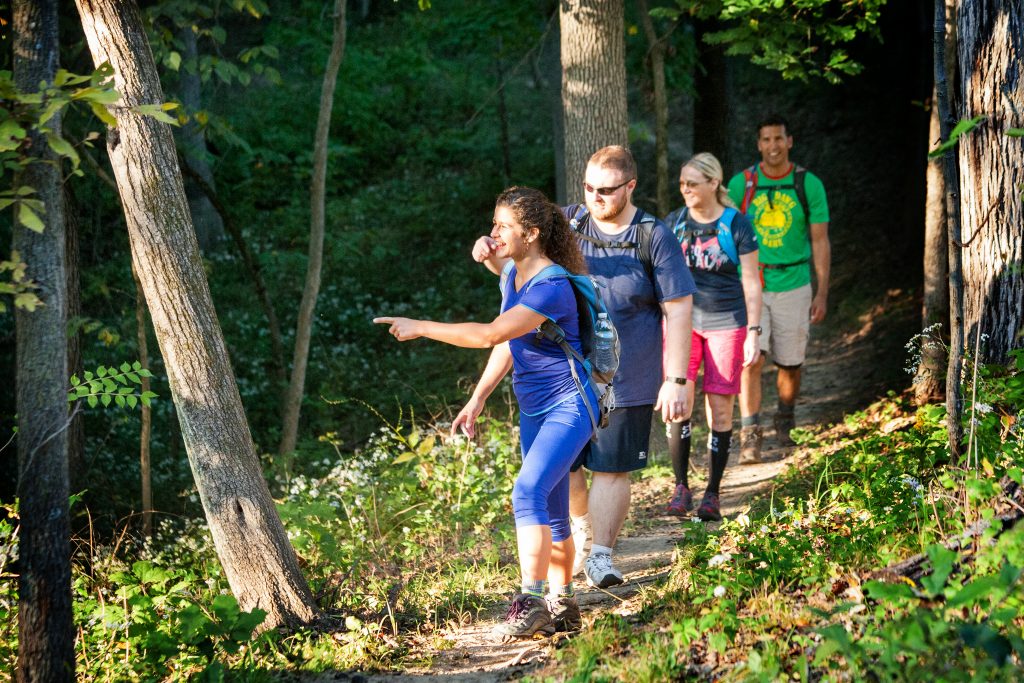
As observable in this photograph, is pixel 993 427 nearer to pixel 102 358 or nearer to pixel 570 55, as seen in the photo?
pixel 570 55

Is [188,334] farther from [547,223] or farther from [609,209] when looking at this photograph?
Result: [609,209]

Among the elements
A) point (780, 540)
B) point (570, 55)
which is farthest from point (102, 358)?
point (780, 540)

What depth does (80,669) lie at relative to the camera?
4598 mm

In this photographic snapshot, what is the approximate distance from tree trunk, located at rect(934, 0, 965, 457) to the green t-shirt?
105 inches

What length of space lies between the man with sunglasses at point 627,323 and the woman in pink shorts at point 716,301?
1191mm

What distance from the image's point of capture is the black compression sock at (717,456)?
590 cm

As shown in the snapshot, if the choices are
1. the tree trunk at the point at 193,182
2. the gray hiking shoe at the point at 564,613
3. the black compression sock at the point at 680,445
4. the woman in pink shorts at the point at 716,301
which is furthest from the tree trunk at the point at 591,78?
the tree trunk at the point at 193,182

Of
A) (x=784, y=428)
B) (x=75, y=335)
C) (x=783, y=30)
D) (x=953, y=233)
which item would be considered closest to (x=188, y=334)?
(x=75, y=335)

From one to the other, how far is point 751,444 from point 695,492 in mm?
704

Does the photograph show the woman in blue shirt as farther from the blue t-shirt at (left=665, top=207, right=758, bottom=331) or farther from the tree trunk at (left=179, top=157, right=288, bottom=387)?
the tree trunk at (left=179, top=157, right=288, bottom=387)

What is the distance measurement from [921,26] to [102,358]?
1146 cm

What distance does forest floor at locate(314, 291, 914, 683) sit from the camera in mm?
4285

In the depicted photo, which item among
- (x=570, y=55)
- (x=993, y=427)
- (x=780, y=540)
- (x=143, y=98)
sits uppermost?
(x=570, y=55)

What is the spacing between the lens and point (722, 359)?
6.06 m
